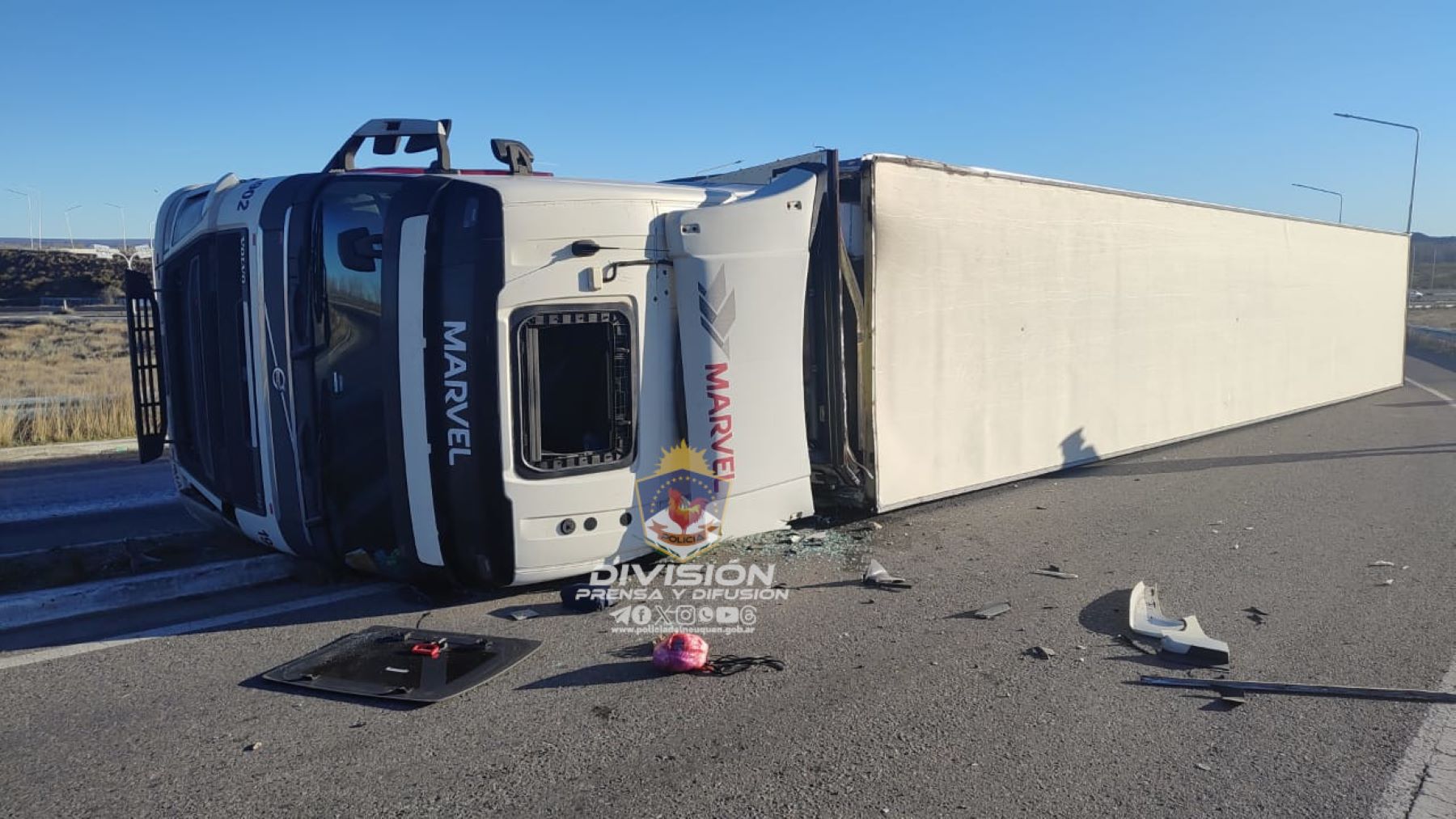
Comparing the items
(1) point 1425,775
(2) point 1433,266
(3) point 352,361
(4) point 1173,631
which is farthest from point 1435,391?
(2) point 1433,266

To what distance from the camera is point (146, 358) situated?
703cm

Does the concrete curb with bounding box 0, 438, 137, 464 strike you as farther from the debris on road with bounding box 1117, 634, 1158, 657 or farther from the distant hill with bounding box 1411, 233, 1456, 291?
the distant hill with bounding box 1411, 233, 1456, 291

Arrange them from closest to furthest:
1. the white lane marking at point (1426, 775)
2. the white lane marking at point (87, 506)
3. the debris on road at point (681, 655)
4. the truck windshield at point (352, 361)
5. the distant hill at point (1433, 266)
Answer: the white lane marking at point (1426, 775), the debris on road at point (681, 655), the truck windshield at point (352, 361), the white lane marking at point (87, 506), the distant hill at point (1433, 266)

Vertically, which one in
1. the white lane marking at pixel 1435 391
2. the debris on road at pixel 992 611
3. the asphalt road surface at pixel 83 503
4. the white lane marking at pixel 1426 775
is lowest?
the white lane marking at pixel 1435 391

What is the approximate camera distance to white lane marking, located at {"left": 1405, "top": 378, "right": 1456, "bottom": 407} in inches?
701

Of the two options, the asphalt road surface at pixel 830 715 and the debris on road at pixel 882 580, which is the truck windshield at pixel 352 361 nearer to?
the asphalt road surface at pixel 830 715

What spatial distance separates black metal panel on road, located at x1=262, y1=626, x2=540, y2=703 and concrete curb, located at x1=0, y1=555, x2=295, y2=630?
1.32m

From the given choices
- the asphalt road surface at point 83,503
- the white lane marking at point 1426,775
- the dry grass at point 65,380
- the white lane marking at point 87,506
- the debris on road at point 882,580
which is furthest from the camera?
the dry grass at point 65,380

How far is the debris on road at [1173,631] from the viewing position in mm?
4809

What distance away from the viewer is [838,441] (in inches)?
287

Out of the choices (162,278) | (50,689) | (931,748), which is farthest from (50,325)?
(931,748)

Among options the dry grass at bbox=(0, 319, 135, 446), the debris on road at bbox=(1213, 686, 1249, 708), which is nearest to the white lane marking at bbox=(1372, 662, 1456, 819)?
the debris on road at bbox=(1213, 686, 1249, 708)

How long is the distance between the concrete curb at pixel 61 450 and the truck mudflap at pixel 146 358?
4.79m

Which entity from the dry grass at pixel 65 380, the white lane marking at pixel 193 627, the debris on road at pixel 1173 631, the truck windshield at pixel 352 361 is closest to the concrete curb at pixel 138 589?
the white lane marking at pixel 193 627
